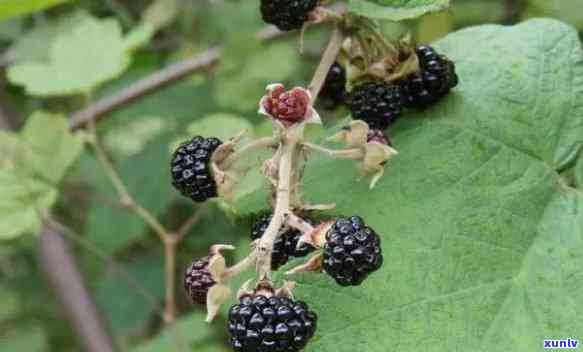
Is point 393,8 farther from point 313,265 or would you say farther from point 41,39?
point 41,39

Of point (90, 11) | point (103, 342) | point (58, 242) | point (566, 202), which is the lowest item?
point (103, 342)

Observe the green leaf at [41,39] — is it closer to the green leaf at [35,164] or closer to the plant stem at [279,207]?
the green leaf at [35,164]

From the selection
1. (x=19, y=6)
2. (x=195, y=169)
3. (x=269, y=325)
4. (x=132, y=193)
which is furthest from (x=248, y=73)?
(x=269, y=325)

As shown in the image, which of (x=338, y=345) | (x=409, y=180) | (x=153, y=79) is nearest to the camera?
(x=338, y=345)

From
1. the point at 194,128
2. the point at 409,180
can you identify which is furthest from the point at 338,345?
the point at 194,128

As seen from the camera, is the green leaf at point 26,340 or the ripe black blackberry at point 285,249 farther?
the green leaf at point 26,340

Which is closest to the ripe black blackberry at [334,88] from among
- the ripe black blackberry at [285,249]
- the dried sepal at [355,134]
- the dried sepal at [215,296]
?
the dried sepal at [355,134]

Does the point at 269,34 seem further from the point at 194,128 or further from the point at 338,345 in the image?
the point at 338,345
